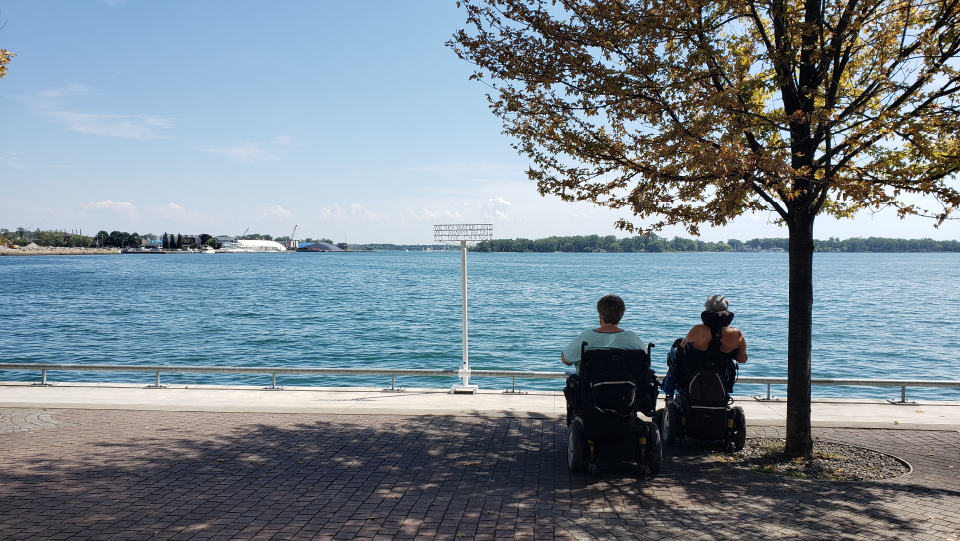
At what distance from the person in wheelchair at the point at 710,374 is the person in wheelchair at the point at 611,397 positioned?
65cm

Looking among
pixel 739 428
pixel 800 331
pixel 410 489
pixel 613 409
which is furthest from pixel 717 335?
pixel 410 489

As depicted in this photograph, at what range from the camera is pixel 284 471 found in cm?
595

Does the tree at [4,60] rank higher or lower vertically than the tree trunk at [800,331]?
higher

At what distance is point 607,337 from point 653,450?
1089 mm

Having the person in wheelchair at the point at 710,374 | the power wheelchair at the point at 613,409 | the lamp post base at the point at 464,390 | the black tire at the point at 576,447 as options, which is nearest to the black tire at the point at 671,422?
the person in wheelchair at the point at 710,374

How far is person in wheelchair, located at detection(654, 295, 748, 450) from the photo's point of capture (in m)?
6.27

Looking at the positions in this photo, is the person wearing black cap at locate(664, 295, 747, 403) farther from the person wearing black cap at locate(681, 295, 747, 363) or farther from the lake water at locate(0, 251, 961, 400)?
the lake water at locate(0, 251, 961, 400)

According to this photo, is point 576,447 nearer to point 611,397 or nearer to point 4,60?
point 611,397

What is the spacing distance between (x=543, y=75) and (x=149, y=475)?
5251 mm

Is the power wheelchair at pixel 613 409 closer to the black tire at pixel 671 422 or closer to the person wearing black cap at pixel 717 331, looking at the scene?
the person wearing black cap at pixel 717 331

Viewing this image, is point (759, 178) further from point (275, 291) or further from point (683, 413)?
point (275, 291)

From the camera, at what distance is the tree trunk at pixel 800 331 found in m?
6.42

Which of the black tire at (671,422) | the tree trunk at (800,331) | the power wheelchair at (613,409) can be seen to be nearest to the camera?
the power wheelchair at (613,409)

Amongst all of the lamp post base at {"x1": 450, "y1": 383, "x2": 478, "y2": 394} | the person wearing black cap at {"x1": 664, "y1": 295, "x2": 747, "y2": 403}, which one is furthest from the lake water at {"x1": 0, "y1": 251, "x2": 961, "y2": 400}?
the person wearing black cap at {"x1": 664, "y1": 295, "x2": 747, "y2": 403}
